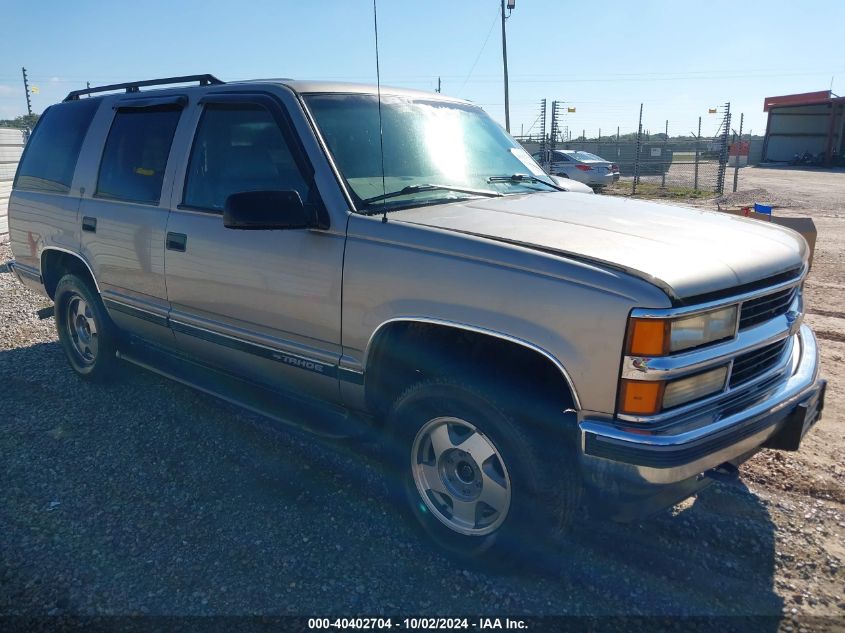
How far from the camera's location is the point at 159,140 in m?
4.28

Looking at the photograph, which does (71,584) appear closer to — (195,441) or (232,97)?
(195,441)

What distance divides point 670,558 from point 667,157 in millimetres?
30921

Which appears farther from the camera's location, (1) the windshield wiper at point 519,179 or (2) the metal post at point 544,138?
(2) the metal post at point 544,138

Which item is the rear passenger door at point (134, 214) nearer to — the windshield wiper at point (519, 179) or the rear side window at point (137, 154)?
the rear side window at point (137, 154)

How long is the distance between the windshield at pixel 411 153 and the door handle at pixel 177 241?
1.09 m

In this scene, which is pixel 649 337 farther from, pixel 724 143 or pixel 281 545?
pixel 724 143

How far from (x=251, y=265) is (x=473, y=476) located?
1566 mm

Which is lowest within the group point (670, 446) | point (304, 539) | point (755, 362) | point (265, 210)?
point (304, 539)

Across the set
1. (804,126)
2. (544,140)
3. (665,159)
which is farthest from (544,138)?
(804,126)

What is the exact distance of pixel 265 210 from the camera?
3098 mm

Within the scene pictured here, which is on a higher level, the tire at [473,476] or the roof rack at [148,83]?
the roof rack at [148,83]

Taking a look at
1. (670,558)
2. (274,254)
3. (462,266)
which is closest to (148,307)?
(274,254)

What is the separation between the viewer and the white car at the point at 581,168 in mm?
21656

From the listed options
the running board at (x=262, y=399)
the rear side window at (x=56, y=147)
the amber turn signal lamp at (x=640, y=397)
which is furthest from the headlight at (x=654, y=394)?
the rear side window at (x=56, y=147)
